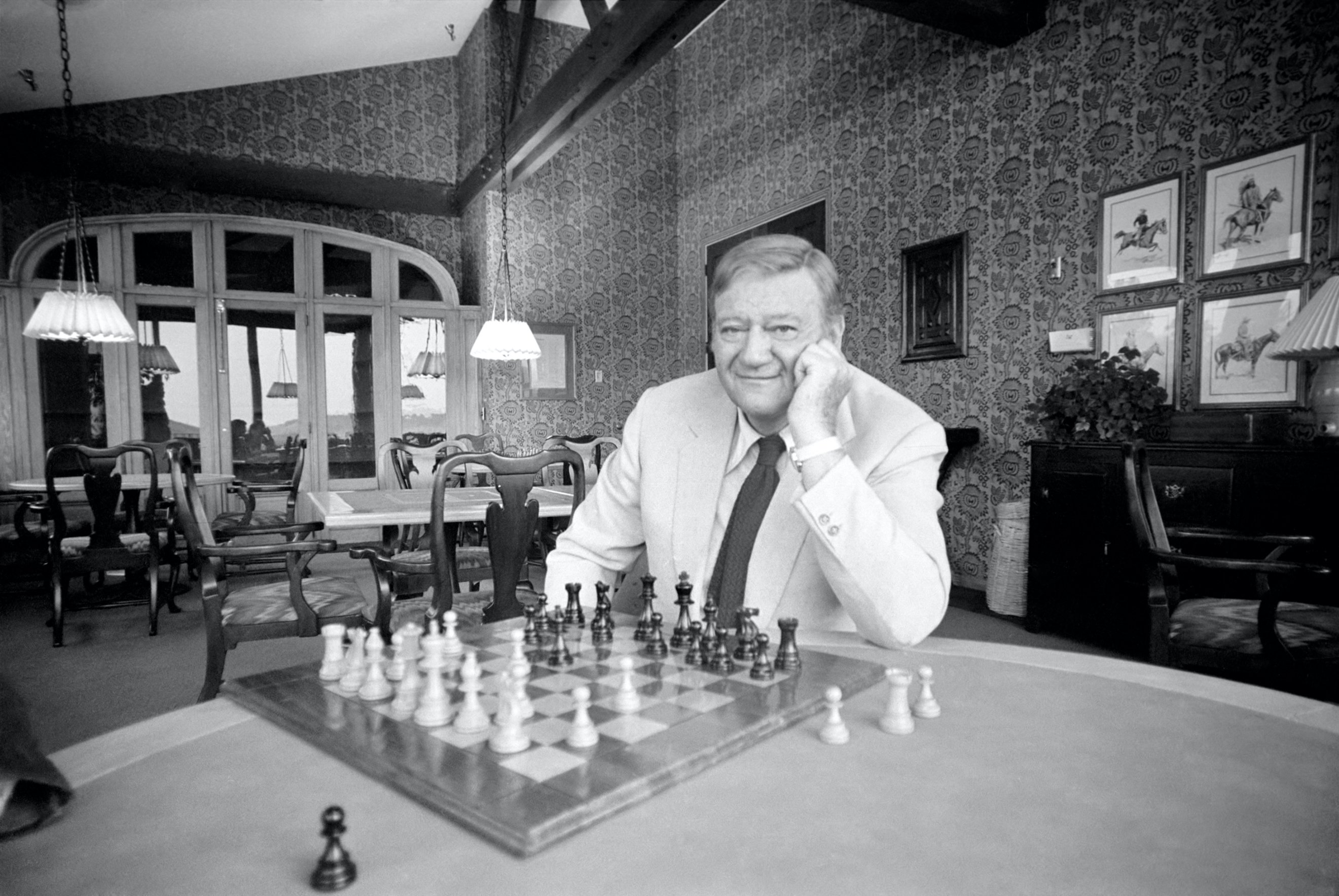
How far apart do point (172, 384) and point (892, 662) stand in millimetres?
6919

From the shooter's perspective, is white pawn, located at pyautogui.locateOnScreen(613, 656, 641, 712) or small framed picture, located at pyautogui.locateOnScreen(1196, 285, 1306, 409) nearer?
white pawn, located at pyautogui.locateOnScreen(613, 656, 641, 712)

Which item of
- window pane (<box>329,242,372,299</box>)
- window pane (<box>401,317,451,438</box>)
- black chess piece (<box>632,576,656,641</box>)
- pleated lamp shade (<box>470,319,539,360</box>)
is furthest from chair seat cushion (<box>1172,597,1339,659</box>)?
window pane (<box>329,242,372,299</box>)

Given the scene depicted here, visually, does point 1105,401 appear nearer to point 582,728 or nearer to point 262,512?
point 582,728

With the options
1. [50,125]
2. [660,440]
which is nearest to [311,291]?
[50,125]

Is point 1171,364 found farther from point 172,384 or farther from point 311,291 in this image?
point 172,384

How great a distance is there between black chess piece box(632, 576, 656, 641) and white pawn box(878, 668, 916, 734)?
1.28ft

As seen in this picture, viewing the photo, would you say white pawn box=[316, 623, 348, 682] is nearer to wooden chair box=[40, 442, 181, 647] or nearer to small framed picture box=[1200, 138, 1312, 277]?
wooden chair box=[40, 442, 181, 647]

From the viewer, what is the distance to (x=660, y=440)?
1620 mm

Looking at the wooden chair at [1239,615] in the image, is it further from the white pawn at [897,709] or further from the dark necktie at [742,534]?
the white pawn at [897,709]

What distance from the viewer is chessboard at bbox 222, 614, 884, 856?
25.4 inches

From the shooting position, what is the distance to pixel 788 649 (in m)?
1.03

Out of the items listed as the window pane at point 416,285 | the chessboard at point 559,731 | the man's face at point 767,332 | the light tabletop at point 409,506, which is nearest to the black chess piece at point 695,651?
the chessboard at point 559,731

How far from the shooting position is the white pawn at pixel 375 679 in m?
0.91

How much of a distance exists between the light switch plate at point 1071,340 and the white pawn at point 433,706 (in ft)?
14.2
